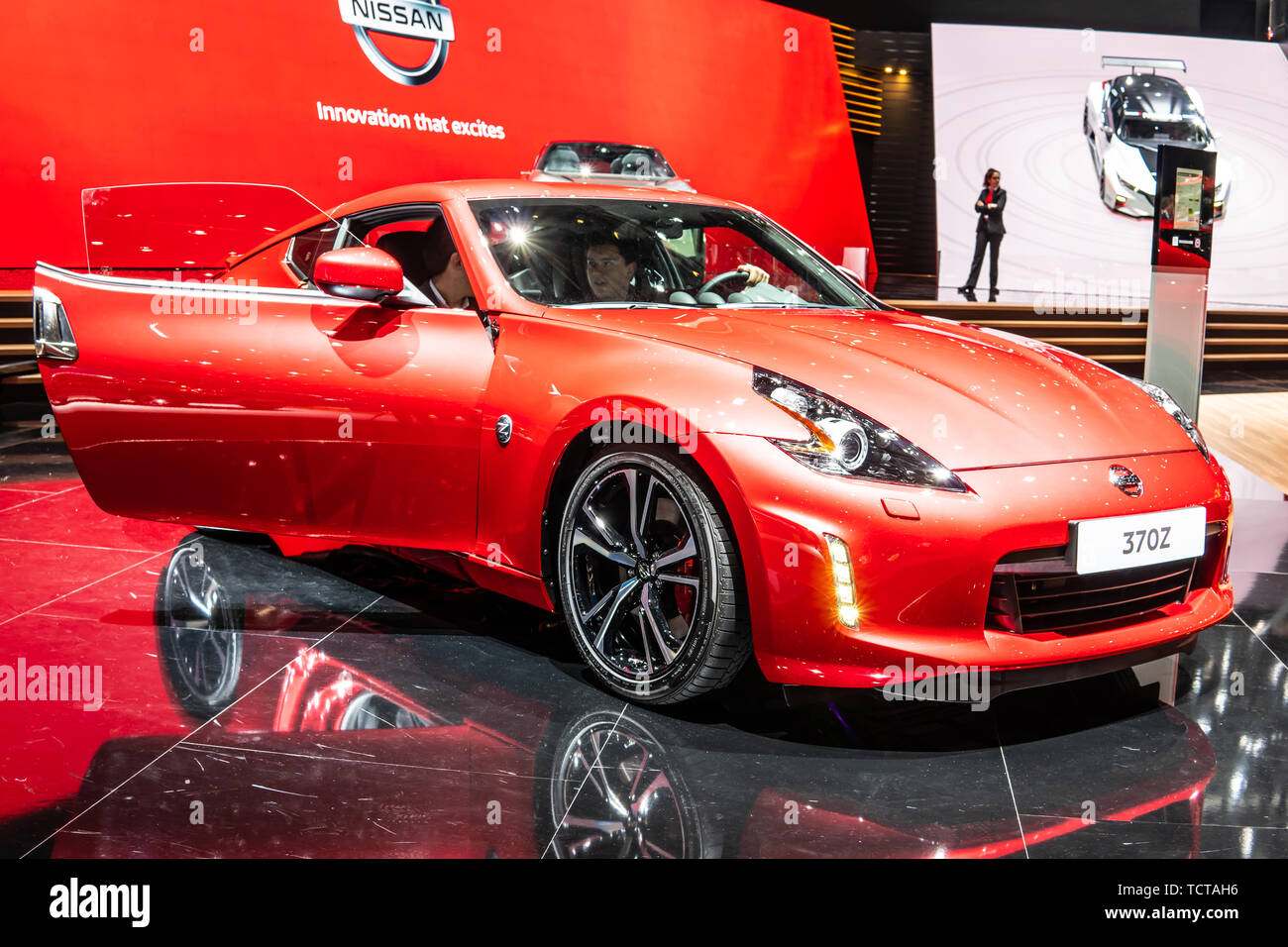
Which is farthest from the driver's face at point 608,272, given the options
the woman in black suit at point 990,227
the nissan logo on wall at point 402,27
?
the woman in black suit at point 990,227

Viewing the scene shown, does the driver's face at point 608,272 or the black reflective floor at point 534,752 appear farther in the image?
the driver's face at point 608,272

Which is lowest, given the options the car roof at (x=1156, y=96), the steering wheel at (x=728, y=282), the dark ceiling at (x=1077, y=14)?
the steering wheel at (x=728, y=282)

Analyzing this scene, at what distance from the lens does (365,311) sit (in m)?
3.35

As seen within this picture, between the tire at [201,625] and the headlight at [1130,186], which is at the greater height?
the headlight at [1130,186]

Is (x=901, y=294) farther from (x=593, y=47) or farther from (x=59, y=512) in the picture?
(x=59, y=512)

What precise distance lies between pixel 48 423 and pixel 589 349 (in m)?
5.68

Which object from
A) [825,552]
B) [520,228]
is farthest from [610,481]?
[520,228]

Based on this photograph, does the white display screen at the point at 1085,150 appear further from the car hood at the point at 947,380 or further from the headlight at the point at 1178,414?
the car hood at the point at 947,380

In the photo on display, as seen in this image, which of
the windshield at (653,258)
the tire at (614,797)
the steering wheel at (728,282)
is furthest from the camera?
the steering wheel at (728,282)

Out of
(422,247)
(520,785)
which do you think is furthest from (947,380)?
(422,247)

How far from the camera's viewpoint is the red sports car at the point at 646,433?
250 cm

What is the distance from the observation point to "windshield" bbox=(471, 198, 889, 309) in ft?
11.0

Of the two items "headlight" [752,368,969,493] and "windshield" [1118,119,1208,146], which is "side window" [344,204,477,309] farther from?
"windshield" [1118,119,1208,146]

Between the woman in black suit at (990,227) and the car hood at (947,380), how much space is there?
10.1 metres
